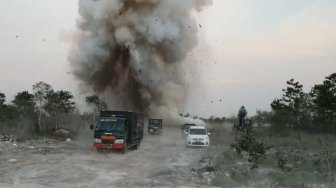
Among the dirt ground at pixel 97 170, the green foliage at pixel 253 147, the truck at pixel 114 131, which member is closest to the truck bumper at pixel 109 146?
the truck at pixel 114 131

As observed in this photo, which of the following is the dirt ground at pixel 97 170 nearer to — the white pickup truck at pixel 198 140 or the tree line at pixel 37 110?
the white pickup truck at pixel 198 140

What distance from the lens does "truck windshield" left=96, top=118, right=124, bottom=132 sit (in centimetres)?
3109

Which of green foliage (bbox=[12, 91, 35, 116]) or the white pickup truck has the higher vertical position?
green foliage (bbox=[12, 91, 35, 116])

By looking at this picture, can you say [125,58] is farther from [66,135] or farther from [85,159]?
[85,159]

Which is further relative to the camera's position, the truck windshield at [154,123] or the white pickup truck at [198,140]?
the truck windshield at [154,123]

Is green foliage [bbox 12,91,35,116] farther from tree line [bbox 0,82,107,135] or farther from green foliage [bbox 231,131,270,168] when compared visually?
green foliage [bbox 231,131,270,168]

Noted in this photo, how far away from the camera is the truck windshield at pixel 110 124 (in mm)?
31094

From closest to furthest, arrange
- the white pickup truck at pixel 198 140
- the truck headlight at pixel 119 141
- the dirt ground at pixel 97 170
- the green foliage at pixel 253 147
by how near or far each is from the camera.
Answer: the dirt ground at pixel 97 170
the green foliage at pixel 253 147
the truck headlight at pixel 119 141
the white pickup truck at pixel 198 140

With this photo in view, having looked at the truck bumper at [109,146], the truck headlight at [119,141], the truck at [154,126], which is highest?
the truck at [154,126]

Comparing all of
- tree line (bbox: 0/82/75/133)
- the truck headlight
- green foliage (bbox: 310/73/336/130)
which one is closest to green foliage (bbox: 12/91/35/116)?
tree line (bbox: 0/82/75/133)

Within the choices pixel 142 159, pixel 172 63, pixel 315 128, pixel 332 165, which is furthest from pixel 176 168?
pixel 172 63

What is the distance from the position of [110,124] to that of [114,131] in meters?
0.59

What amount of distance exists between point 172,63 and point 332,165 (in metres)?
45.2

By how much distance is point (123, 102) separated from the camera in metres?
68.5
